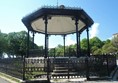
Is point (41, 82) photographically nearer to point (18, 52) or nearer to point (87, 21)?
point (87, 21)

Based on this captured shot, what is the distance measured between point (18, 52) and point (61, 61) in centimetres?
6292

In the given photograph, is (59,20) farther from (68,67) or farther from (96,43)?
(96,43)

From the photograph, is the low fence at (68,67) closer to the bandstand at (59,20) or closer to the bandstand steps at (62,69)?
the bandstand steps at (62,69)

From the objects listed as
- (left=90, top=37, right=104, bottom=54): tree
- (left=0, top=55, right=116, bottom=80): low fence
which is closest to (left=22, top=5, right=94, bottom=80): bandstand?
(left=0, top=55, right=116, bottom=80): low fence

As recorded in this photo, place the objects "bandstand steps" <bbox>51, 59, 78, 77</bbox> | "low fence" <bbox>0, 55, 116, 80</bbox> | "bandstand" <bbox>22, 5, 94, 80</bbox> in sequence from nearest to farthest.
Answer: "low fence" <bbox>0, 55, 116, 80</bbox> → "bandstand steps" <bbox>51, 59, 78, 77</bbox> → "bandstand" <bbox>22, 5, 94, 80</bbox>

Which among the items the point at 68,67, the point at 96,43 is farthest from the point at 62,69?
the point at 96,43

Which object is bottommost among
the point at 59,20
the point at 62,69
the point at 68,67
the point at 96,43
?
the point at 62,69

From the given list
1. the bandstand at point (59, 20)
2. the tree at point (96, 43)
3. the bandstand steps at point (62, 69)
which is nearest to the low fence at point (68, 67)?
the bandstand steps at point (62, 69)

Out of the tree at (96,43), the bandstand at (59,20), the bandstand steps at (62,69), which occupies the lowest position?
the bandstand steps at (62,69)

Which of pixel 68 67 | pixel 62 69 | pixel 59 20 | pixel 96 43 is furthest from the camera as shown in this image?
pixel 96 43

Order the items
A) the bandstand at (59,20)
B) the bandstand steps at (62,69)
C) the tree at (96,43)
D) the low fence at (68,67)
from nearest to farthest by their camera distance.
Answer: the low fence at (68,67) < the bandstand steps at (62,69) < the bandstand at (59,20) < the tree at (96,43)

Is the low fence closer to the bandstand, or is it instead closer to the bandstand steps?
the bandstand steps

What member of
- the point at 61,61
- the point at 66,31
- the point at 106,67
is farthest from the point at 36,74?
the point at 66,31

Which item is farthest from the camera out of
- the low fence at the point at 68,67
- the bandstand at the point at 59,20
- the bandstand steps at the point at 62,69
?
the bandstand at the point at 59,20
